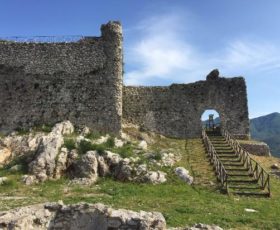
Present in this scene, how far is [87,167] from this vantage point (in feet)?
87.6

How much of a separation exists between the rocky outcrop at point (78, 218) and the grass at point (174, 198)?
350 centimetres

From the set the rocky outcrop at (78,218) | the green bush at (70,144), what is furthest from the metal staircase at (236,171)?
the rocky outcrop at (78,218)

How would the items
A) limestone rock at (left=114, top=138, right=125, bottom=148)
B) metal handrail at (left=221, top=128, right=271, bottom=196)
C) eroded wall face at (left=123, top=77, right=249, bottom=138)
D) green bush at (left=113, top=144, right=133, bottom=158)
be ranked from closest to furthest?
metal handrail at (left=221, top=128, right=271, bottom=196) → green bush at (left=113, top=144, right=133, bottom=158) → limestone rock at (left=114, top=138, right=125, bottom=148) → eroded wall face at (left=123, top=77, right=249, bottom=138)

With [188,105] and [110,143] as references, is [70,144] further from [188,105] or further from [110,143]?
[188,105]

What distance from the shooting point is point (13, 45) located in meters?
35.2

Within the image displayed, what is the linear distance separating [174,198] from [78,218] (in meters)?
8.42

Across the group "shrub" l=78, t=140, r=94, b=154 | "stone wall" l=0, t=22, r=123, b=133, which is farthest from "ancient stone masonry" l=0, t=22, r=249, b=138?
"shrub" l=78, t=140, r=94, b=154

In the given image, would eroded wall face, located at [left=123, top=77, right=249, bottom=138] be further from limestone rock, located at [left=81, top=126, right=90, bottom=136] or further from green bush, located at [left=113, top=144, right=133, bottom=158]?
green bush, located at [left=113, top=144, right=133, bottom=158]

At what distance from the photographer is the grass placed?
1831 cm

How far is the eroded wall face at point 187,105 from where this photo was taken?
40.1m

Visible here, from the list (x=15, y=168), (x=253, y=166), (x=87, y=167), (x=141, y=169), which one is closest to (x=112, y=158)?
(x=87, y=167)

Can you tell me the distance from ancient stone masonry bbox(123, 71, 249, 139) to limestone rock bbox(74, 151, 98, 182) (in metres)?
13.2

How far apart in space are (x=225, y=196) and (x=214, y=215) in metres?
4.88

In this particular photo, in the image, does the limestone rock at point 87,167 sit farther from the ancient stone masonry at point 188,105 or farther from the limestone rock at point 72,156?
the ancient stone masonry at point 188,105
